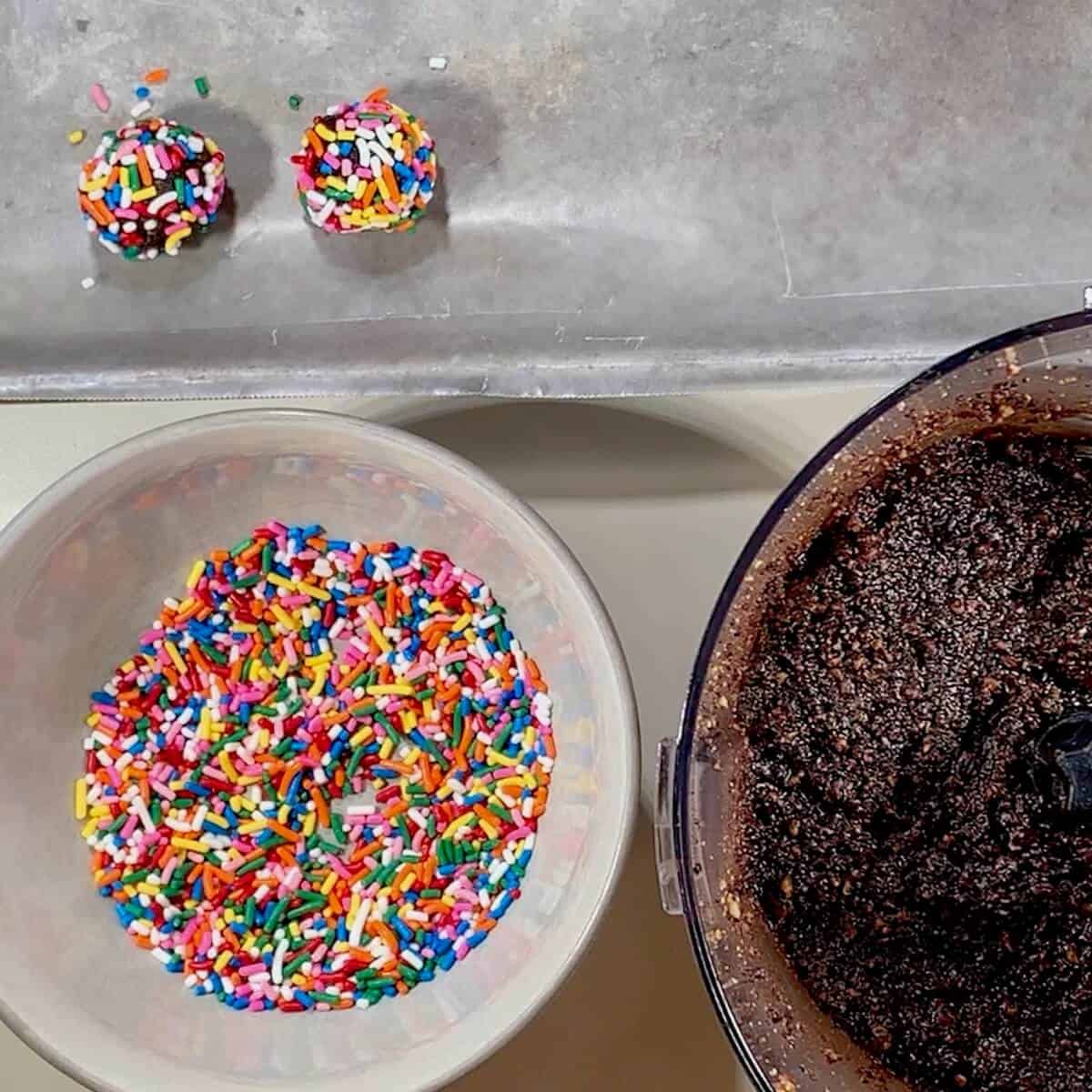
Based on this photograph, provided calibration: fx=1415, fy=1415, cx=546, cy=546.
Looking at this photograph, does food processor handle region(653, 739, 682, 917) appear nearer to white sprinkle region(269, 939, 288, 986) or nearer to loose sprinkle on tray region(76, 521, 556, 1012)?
loose sprinkle on tray region(76, 521, 556, 1012)

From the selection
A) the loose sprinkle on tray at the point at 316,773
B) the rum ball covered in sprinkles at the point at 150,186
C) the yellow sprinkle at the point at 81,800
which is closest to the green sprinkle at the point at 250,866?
the loose sprinkle on tray at the point at 316,773

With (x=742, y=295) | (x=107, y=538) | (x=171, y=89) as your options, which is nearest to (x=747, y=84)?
(x=742, y=295)

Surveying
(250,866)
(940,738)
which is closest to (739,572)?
(940,738)

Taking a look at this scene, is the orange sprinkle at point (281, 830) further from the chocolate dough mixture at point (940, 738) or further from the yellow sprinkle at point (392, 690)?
the chocolate dough mixture at point (940, 738)

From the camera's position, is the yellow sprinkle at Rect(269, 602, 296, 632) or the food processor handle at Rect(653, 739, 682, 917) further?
the yellow sprinkle at Rect(269, 602, 296, 632)

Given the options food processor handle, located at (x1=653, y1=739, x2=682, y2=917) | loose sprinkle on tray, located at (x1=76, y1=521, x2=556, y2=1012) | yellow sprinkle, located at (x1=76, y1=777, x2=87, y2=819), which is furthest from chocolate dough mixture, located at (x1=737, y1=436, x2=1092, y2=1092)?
yellow sprinkle, located at (x1=76, y1=777, x2=87, y2=819)

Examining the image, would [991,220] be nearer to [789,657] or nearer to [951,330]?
[951,330]
